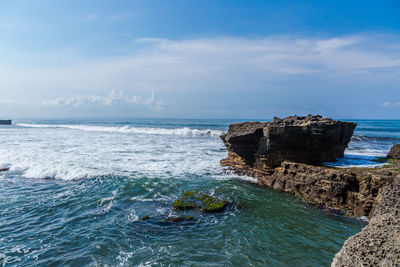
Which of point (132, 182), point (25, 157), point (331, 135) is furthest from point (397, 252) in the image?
point (25, 157)

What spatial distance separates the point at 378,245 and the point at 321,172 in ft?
23.7

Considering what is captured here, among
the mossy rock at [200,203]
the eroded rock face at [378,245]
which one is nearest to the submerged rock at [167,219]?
the mossy rock at [200,203]

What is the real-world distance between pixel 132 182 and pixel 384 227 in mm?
10835

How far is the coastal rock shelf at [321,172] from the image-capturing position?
358 cm

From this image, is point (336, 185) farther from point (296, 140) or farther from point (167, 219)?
point (167, 219)

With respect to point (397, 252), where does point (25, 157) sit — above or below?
below

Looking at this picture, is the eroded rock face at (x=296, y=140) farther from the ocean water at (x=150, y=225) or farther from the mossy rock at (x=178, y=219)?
the mossy rock at (x=178, y=219)

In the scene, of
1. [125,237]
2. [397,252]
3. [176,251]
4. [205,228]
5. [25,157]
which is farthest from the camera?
[25,157]

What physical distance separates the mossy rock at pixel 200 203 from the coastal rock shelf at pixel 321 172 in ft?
12.2

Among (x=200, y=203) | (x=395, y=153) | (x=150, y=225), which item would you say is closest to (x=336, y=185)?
(x=200, y=203)

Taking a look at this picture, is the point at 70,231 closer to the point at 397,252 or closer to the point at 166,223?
the point at 166,223

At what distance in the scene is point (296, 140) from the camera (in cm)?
1205

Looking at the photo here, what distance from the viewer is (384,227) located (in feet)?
11.6

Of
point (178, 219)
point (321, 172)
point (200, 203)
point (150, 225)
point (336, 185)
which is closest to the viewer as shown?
point (150, 225)
